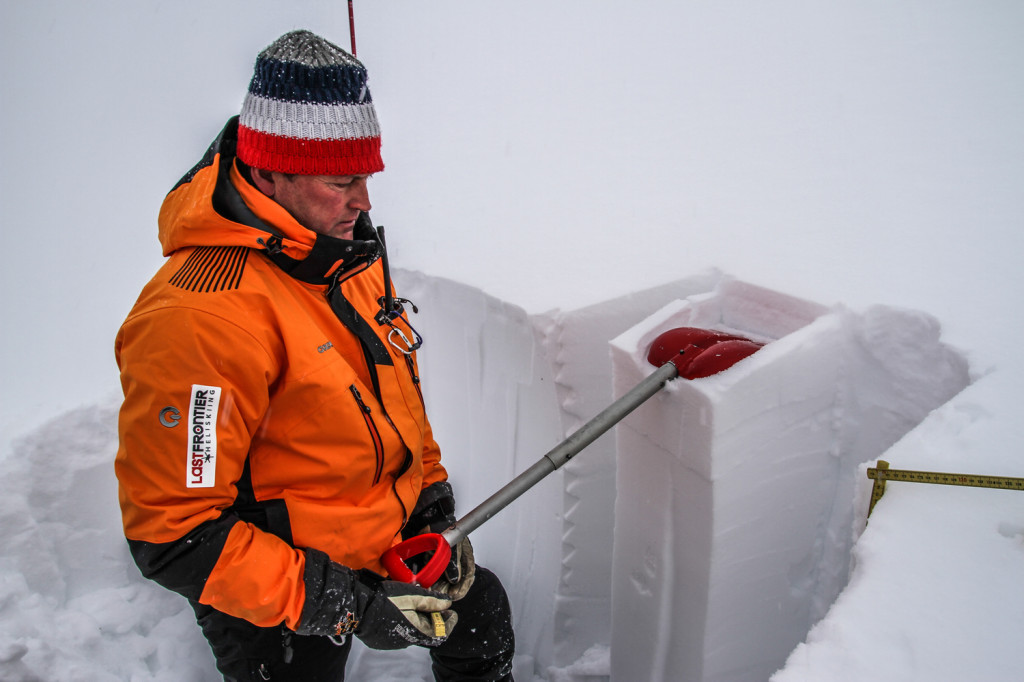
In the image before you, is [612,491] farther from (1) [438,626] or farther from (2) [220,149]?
(2) [220,149]

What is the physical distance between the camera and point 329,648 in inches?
62.7

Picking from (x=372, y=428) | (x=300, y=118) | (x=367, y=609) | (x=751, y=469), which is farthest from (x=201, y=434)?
(x=751, y=469)

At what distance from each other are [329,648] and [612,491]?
1151 millimetres

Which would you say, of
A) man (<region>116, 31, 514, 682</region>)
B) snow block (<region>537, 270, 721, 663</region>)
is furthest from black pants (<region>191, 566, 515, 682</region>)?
snow block (<region>537, 270, 721, 663</region>)

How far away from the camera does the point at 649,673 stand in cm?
201

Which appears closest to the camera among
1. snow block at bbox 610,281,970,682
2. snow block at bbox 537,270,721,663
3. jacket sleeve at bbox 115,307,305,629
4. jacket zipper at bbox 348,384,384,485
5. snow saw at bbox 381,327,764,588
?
jacket sleeve at bbox 115,307,305,629

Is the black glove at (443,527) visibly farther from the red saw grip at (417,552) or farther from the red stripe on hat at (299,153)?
the red stripe on hat at (299,153)

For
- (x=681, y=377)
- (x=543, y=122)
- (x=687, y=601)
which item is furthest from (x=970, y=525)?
(x=543, y=122)

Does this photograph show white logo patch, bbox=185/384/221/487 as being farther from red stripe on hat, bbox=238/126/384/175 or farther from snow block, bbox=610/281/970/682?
snow block, bbox=610/281/970/682

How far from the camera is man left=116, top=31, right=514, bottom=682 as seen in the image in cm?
122

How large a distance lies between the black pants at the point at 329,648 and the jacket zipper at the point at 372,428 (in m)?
0.38

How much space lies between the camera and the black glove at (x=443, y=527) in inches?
66.8

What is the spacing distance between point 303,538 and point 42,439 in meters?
1.71

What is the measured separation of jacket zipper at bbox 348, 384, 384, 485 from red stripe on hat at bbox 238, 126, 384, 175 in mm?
421
